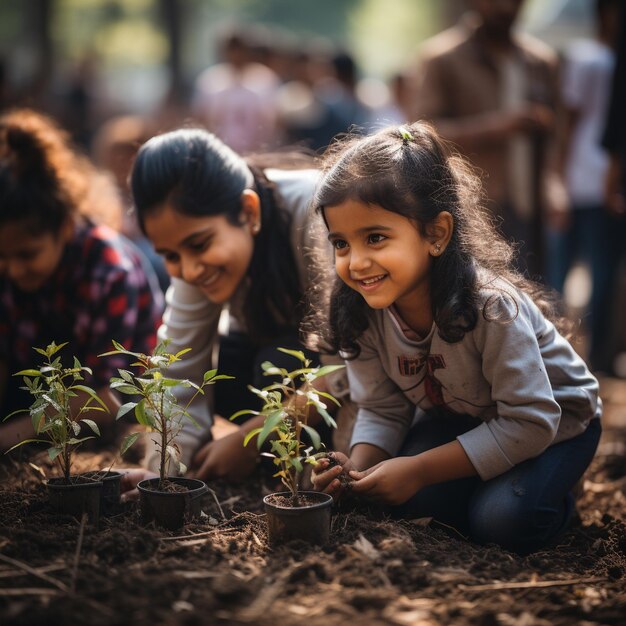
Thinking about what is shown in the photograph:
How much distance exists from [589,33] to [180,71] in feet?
48.1

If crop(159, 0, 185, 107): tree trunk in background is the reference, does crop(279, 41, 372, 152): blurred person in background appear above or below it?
below

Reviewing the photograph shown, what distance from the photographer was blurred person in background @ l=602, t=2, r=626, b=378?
13.7ft

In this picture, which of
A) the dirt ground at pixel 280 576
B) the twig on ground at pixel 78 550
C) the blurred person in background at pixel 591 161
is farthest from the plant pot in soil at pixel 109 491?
the blurred person in background at pixel 591 161

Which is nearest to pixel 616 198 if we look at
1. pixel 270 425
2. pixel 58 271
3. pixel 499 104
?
pixel 499 104

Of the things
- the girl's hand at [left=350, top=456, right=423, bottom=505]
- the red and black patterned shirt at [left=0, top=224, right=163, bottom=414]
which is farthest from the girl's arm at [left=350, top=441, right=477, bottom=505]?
the red and black patterned shirt at [left=0, top=224, right=163, bottom=414]

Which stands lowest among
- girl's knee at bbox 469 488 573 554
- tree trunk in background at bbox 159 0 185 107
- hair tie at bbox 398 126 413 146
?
girl's knee at bbox 469 488 573 554

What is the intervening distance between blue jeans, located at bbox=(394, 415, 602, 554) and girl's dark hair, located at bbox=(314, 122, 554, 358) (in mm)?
480

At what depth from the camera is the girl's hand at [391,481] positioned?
2.33 m

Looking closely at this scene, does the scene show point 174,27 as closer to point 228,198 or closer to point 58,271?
point 58,271

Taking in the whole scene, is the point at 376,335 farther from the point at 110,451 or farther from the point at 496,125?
the point at 496,125

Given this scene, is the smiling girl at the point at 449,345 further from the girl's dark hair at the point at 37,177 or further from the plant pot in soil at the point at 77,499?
the girl's dark hair at the point at 37,177

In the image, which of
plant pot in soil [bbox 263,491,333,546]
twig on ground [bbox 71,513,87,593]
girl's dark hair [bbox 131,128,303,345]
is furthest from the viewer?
girl's dark hair [bbox 131,128,303,345]

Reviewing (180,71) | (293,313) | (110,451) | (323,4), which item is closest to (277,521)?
(293,313)

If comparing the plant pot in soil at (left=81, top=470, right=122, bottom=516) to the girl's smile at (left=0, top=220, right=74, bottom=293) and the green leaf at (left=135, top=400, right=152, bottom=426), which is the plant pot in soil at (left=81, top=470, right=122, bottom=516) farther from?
the girl's smile at (left=0, top=220, right=74, bottom=293)
